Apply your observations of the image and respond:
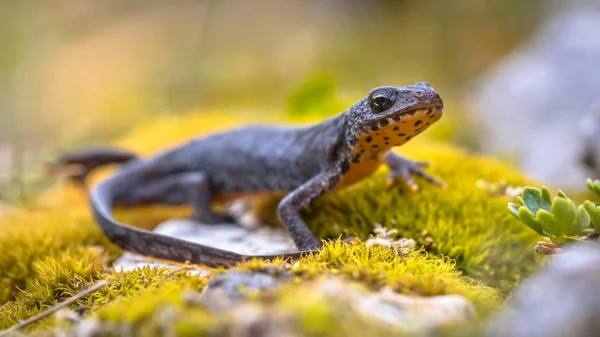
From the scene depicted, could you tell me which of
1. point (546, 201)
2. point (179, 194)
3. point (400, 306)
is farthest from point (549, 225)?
point (179, 194)

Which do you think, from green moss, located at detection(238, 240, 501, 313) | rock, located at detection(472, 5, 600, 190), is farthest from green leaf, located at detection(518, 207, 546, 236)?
rock, located at detection(472, 5, 600, 190)

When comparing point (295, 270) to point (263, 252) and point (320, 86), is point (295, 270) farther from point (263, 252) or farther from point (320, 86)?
point (320, 86)

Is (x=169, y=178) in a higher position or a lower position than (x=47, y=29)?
lower

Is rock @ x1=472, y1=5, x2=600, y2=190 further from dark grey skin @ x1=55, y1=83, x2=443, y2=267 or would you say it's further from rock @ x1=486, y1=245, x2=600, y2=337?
rock @ x1=486, y1=245, x2=600, y2=337

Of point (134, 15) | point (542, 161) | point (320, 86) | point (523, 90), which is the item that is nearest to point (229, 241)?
point (320, 86)

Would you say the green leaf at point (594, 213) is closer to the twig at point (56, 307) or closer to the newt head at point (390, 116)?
the newt head at point (390, 116)

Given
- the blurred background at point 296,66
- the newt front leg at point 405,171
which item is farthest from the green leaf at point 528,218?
the blurred background at point 296,66
